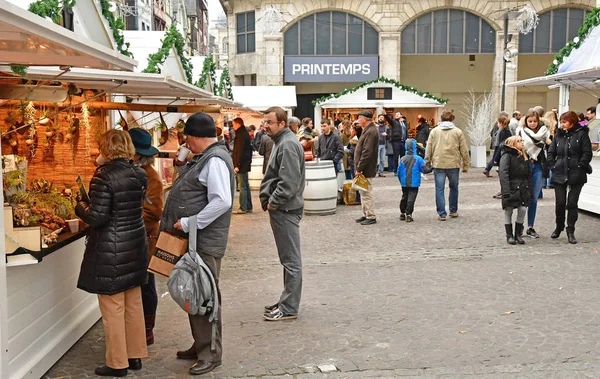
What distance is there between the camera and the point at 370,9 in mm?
32156

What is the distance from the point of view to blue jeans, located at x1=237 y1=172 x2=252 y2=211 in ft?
43.6

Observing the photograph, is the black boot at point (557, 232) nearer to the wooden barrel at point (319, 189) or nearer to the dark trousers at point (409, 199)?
the dark trousers at point (409, 199)

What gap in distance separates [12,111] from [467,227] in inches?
281

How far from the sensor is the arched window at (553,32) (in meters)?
32.2

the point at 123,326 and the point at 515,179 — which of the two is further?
the point at 515,179

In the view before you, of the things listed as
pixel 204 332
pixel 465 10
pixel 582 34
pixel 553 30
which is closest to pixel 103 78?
pixel 204 332

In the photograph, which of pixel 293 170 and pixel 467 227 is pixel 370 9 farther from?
pixel 293 170

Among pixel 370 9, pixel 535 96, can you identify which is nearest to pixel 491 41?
pixel 535 96

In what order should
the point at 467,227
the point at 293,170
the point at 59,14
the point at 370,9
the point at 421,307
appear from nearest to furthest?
the point at 293,170, the point at 421,307, the point at 59,14, the point at 467,227, the point at 370,9

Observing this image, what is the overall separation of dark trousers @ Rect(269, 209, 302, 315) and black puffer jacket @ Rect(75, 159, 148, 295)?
5.24 feet

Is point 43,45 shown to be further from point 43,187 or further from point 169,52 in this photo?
point 169,52

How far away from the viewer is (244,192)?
1351 centimetres

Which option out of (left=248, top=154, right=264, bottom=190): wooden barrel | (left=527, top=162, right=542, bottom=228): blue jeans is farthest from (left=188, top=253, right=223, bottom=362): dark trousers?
(left=248, top=154, right=264, bottom=190): wooden barrel

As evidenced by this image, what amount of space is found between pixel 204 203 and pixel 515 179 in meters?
5.74
